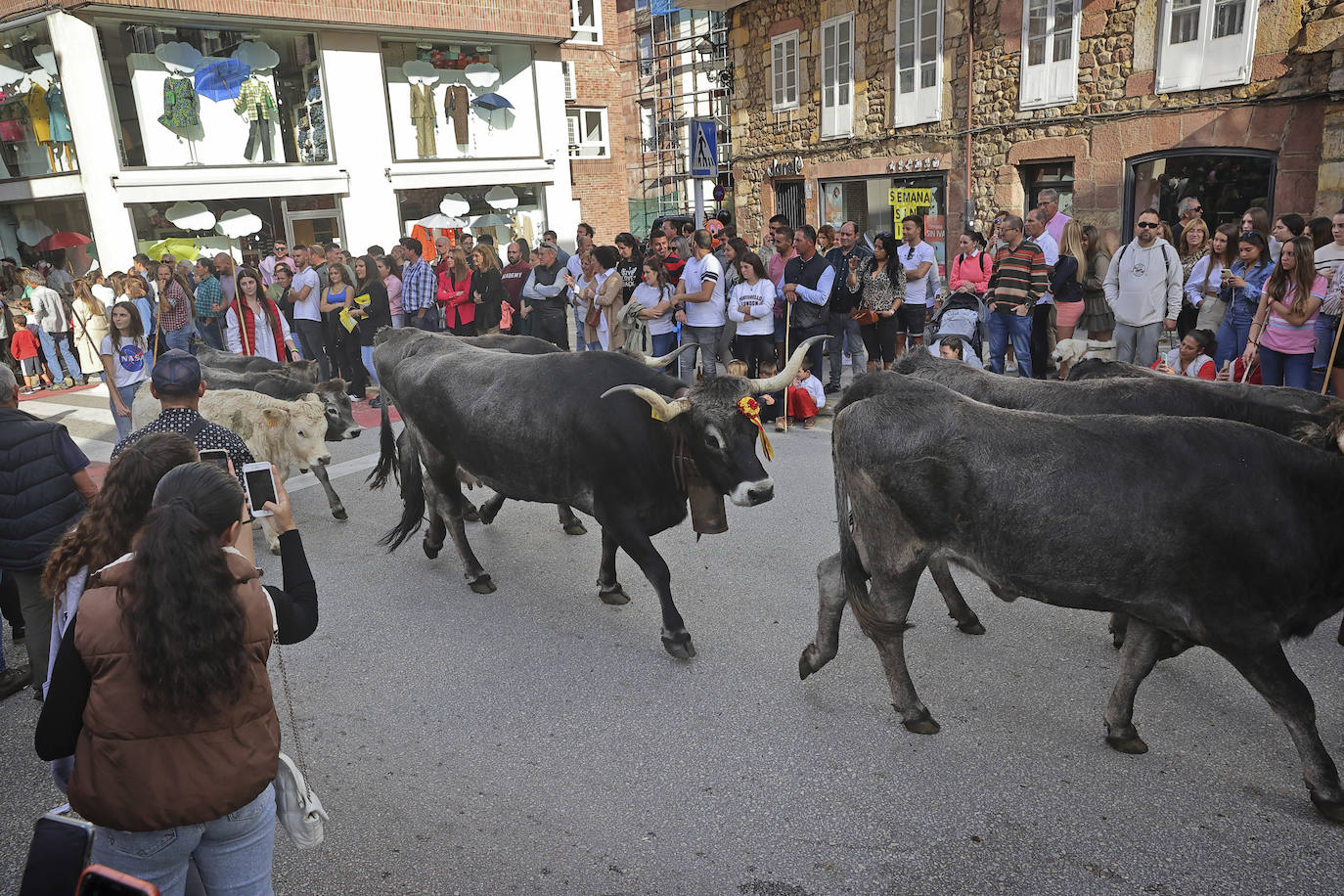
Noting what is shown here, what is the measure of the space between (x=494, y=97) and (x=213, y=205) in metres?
7.18

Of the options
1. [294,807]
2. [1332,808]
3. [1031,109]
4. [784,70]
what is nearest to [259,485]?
[294,807]

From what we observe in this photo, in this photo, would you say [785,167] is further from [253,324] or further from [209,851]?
[209,851]

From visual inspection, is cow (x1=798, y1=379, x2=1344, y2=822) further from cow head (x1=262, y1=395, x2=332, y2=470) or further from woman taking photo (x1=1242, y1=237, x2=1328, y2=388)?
cow head (x1=262, y1=395, x2=332, y2=470)

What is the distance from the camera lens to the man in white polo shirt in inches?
379

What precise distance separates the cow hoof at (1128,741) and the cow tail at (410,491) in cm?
441

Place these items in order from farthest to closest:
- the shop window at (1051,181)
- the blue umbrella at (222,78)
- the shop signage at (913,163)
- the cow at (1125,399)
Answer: the blue umbrella at (222,78)
the shop signage at (913,163)
the shop window at (1051,181)
the cow at (1125,399)

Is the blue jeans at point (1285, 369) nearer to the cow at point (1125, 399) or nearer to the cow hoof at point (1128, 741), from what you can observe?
the cow at point (1125, 399)

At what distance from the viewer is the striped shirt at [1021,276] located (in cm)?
871

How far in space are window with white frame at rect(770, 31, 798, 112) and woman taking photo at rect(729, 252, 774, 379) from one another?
10964 millimetres

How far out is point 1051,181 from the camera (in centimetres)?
1507

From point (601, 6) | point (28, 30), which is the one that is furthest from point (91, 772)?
point (601, 6)

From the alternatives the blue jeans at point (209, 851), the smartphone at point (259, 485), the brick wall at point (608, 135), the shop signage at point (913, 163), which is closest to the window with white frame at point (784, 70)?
the shop signage at point (913, 163)

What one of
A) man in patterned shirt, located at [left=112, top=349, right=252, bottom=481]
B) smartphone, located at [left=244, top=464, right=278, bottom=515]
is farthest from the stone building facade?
smartphone, located at [left=244, top=464, right=278, bottom=515]

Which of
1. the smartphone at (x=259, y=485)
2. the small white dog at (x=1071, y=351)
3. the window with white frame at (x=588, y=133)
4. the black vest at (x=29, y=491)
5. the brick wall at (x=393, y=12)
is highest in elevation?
the brick wall at (x=393, y=12)
